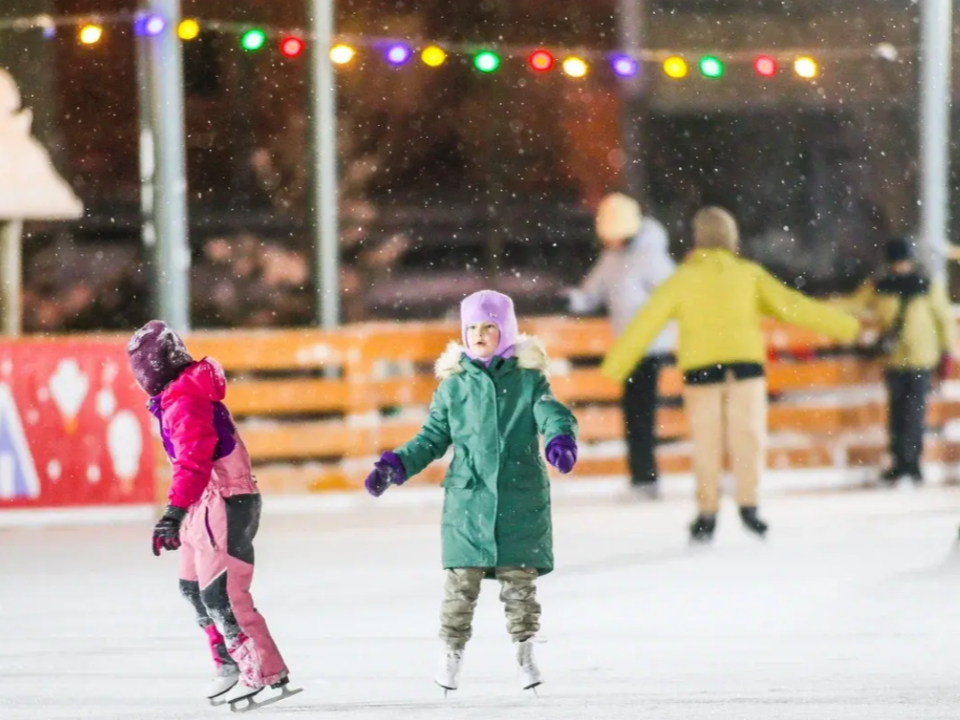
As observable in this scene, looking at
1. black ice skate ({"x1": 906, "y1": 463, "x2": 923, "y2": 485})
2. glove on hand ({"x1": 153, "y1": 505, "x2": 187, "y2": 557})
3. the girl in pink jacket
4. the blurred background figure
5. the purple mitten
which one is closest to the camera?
glove on hand ({"x1": 153, "y1": 505, "x2": 187, "y2": 557})

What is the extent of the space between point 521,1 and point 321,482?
41.6 feet

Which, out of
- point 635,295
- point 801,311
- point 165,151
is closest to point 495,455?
point 801,311

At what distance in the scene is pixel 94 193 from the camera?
75.3 feet

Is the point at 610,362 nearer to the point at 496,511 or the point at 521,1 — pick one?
the point at 496,511

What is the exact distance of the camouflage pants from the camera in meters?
5.57

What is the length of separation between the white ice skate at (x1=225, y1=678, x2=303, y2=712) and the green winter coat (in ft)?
1.83

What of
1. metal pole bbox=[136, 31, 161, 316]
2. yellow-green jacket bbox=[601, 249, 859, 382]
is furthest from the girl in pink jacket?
metal pole bbox=[136, 31, 161, 316]

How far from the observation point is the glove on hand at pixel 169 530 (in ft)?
16.9

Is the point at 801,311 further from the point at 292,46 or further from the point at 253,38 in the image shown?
the point at 253,38

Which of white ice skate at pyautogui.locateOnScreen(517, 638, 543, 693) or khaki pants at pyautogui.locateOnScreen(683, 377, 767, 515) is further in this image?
khaki pants at pyautogui.locateOnScreen(683, 377, 767, 515)

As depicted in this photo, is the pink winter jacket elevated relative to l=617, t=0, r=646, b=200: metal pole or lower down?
lower down

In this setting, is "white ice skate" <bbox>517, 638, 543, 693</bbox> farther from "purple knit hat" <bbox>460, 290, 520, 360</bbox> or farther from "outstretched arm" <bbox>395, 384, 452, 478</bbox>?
"purple knit hat" <bbox>460, 290, 520, 360</bbox>

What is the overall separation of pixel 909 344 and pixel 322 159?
415cm

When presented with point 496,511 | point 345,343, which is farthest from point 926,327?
point 496,511
